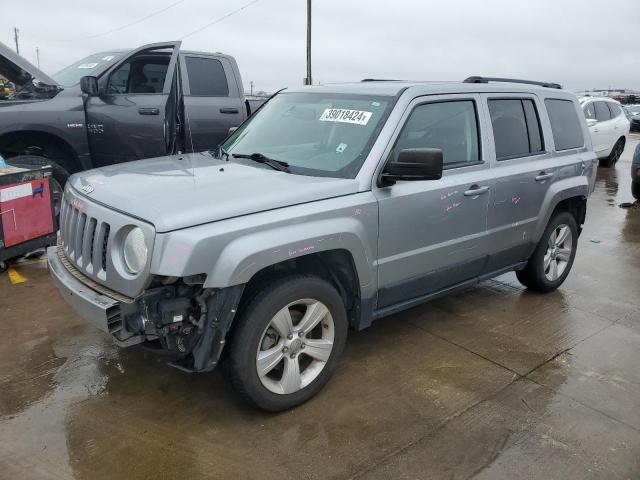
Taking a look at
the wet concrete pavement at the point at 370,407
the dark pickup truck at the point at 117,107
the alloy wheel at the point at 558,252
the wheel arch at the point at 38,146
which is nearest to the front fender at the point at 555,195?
the alloy wheel at the point at 558,252

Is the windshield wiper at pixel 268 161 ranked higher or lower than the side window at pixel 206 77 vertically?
lower

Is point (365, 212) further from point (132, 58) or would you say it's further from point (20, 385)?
point (132, 58)

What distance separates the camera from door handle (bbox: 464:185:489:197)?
380 cm

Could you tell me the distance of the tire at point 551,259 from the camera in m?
4.83

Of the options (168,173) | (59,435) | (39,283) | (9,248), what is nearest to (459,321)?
(168,173)

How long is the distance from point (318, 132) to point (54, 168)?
3.67m

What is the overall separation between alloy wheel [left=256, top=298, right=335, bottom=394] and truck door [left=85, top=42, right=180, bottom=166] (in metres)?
3.83

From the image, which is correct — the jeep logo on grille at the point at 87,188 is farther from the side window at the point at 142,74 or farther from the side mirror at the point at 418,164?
the side window at the point at 142,74

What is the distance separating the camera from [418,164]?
10.2 ft

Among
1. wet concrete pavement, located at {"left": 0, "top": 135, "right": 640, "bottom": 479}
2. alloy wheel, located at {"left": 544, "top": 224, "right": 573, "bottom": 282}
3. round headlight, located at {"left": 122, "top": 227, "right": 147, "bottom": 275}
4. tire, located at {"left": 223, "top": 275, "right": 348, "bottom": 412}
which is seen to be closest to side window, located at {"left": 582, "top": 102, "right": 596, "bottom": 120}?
alloy wheel, located at {"left": 544, "top": 224, "right": 573, "bottom": 282}

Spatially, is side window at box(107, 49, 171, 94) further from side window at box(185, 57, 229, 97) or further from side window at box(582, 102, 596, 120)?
side window at box(582, 102, 596, 120)

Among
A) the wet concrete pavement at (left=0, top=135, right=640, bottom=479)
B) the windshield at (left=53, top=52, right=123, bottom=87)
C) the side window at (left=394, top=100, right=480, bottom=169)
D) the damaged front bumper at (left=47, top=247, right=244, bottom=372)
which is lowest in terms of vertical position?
the wet concrete pavement at (left=0, top=135, right=640, bottom=479)

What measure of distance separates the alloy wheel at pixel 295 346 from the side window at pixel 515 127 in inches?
79.0

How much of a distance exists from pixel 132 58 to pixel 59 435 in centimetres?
500
